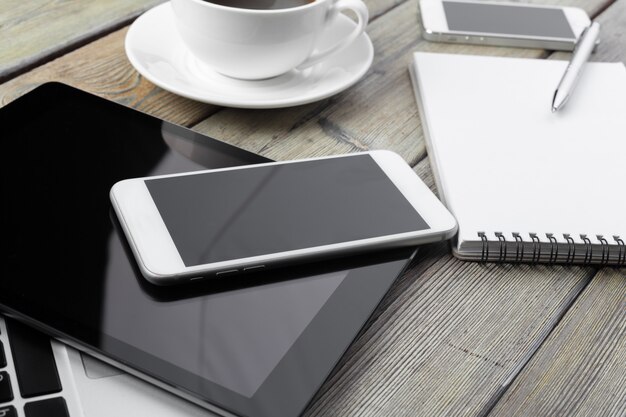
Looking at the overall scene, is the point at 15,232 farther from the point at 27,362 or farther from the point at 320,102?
the point at 320,102

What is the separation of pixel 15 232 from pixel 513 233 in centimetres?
38

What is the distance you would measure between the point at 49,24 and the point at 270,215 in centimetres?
44

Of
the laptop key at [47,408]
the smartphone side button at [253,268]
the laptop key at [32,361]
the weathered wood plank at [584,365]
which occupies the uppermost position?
the laptop key at [32,361]

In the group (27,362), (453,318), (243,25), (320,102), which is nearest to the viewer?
(27,362)

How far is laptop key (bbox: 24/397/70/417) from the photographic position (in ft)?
1.34

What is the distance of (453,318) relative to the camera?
0.54 m

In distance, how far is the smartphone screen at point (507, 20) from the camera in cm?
90

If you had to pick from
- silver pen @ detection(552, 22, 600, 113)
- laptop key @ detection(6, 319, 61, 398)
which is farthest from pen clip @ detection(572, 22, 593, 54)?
laptop key @ detection(6, 319, 61, 398)

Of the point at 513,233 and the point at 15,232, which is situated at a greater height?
the point at 15,232

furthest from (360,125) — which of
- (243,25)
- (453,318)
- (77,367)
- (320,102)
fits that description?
(77,367)

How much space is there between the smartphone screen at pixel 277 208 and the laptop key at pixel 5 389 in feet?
0.43

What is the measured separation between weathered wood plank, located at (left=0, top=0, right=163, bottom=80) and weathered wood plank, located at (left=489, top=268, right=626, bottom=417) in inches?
22.7

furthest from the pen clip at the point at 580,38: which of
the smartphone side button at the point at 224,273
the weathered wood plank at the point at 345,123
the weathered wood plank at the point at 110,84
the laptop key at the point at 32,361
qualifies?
the laptop key at the point at 32,361

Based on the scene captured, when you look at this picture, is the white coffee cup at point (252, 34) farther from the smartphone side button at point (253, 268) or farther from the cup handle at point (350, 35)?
the smartphone side button at point (253, 268)
